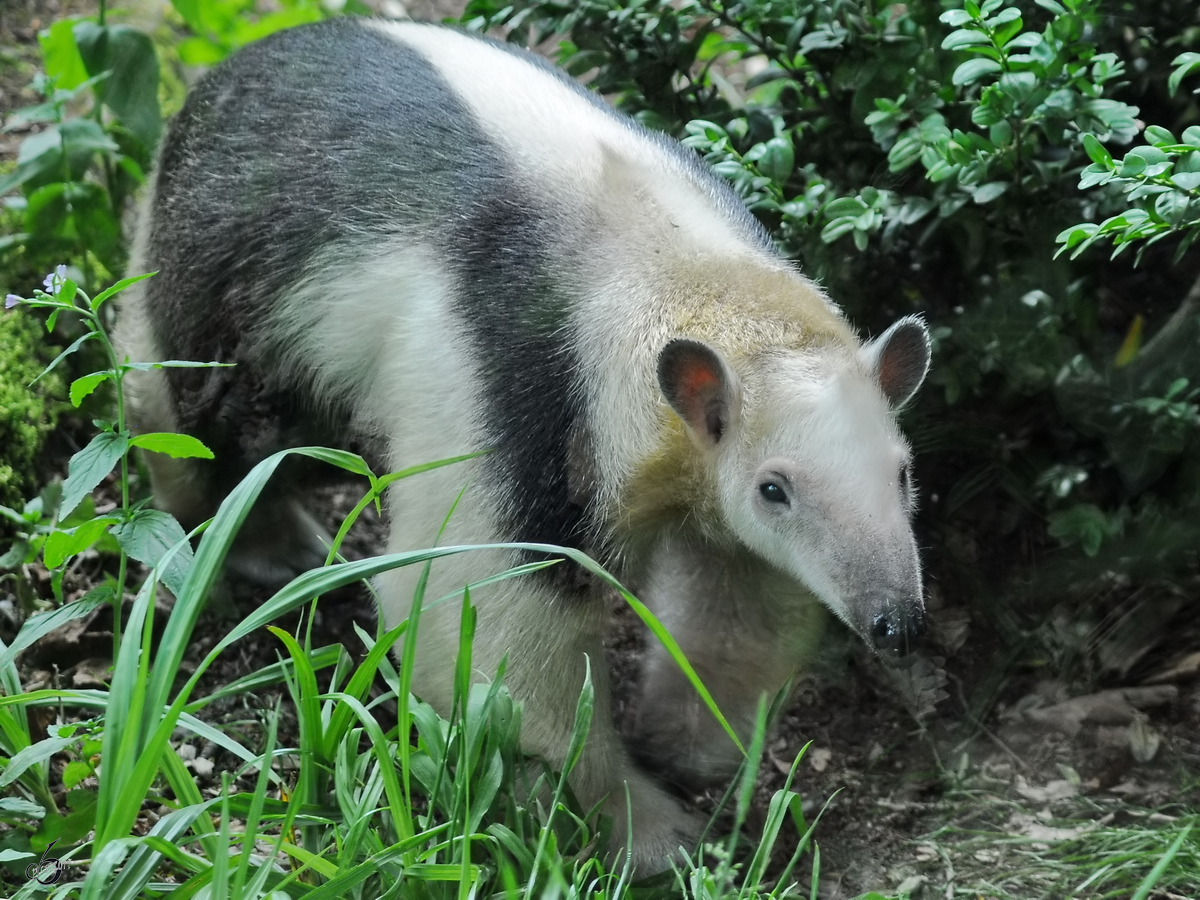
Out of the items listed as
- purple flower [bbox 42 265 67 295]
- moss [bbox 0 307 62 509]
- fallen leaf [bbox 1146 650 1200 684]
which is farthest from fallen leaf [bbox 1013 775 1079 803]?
moss [bbox 0 307 62 509]

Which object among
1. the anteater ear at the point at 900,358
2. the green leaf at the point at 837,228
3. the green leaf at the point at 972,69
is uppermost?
the green leaf at the point at 972,69

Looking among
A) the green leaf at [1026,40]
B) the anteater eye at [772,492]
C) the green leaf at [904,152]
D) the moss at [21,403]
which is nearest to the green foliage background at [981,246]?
→ the green leaf at [904,152]

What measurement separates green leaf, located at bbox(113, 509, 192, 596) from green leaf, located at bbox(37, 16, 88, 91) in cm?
326

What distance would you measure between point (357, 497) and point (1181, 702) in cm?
382

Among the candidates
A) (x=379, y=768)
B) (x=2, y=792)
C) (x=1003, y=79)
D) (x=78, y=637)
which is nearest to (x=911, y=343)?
(x=1003, y=79)

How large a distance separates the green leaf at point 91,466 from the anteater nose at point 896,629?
80.5 inches

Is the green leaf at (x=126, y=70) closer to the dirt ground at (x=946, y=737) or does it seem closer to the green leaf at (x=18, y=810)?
the dirt ground at (x=946, y=737)

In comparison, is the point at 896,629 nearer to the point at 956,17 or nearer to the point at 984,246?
the point at 956,17

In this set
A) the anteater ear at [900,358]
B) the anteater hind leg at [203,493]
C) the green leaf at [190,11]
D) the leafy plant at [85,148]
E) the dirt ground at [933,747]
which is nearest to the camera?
the anteater ear at [900,358]

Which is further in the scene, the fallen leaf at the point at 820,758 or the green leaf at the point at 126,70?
the green leaf at the point at 126,70

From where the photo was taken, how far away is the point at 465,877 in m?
2.97

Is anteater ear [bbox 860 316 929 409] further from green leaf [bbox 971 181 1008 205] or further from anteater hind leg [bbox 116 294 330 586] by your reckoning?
anteater hind leg [bbox 116 294 330 586]

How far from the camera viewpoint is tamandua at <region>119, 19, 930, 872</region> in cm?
350

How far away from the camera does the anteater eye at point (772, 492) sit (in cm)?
345
